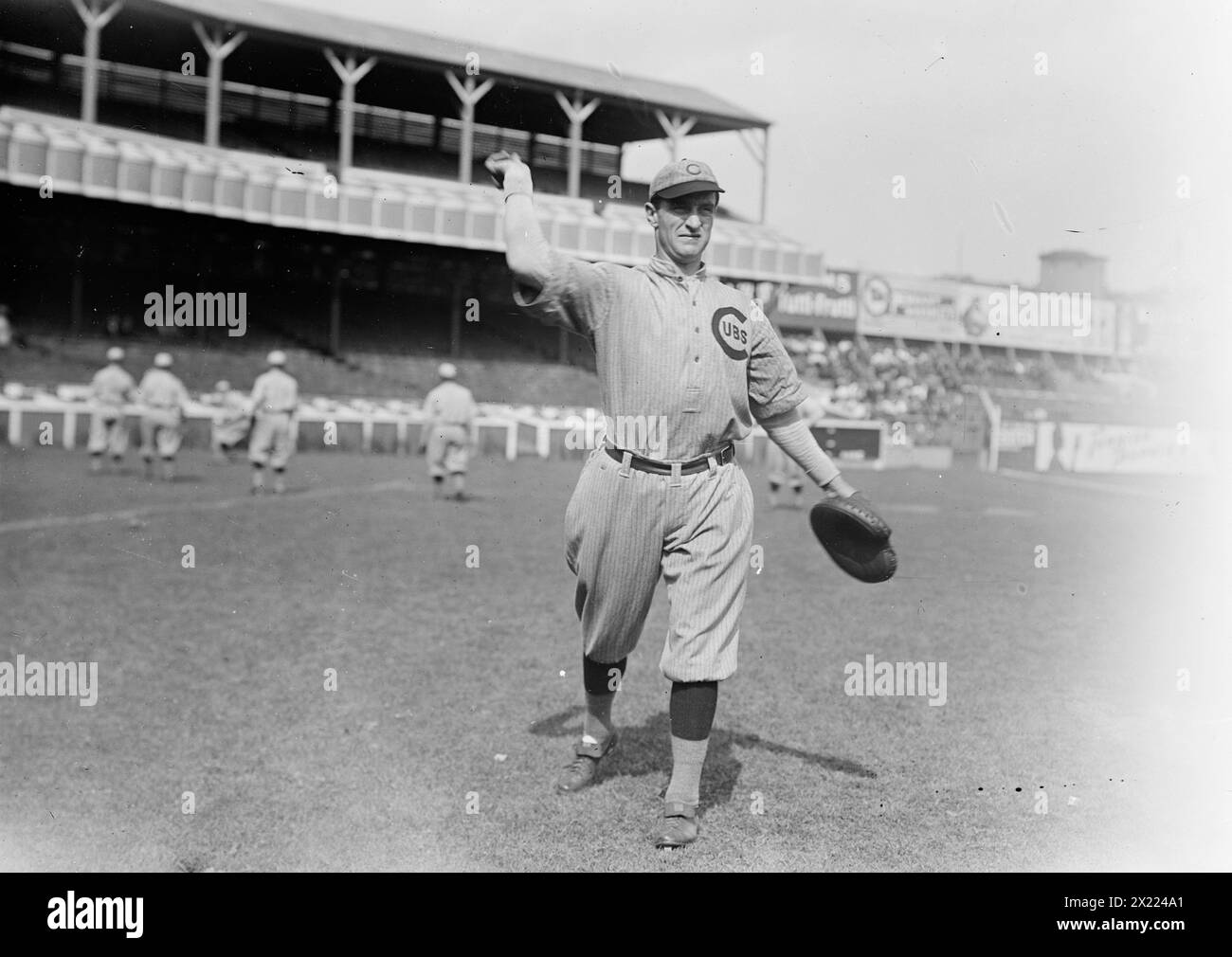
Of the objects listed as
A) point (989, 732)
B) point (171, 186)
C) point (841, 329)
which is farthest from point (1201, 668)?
point (841, 329)

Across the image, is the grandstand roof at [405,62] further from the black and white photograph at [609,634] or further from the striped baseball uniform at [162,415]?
the striped baseball uniform at [162,415]

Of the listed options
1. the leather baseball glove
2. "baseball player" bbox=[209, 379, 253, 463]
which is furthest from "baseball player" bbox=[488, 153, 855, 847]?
"baseball player" bbox=[209, 379, 253, 463]

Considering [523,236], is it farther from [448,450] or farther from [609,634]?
[448,450]

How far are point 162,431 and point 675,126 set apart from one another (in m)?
17.6

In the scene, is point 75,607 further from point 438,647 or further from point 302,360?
point 302,360

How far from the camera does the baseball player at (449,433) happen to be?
15.6 meters

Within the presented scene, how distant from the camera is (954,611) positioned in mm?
8586

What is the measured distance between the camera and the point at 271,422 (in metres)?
15.4
